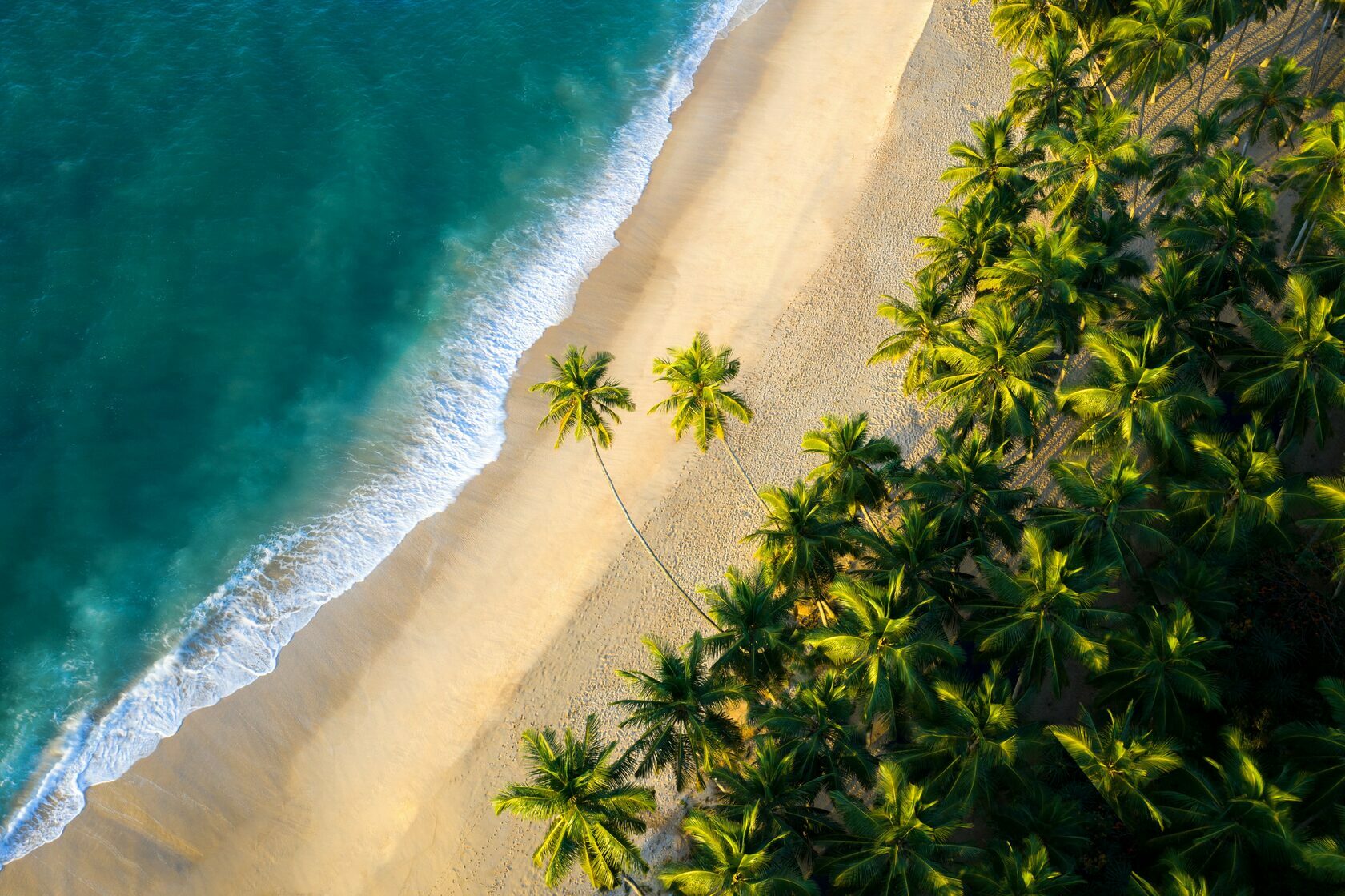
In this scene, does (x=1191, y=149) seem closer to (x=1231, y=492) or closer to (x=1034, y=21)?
(x=1034, y=21)

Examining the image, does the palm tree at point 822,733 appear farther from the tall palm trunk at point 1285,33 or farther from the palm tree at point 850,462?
the tall palm trunk at point 1285,33

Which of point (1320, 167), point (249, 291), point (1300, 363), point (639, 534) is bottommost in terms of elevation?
point (1300, 363)

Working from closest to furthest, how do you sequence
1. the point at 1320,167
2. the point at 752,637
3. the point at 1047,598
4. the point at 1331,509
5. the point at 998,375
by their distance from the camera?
1. the point at 1047,598
2. the point at 752,637
3. the point at 1331,509
4. the point at 998,375
5. the point at 1320,167

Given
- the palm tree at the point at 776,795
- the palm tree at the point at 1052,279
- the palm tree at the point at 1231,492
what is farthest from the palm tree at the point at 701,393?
the palm tree at the point at 1231,492

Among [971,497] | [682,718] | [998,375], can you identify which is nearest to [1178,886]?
[971,497]

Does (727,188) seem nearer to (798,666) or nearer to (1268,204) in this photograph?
(1268,204)

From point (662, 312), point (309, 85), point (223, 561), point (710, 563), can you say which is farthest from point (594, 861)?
point (309, 85)
